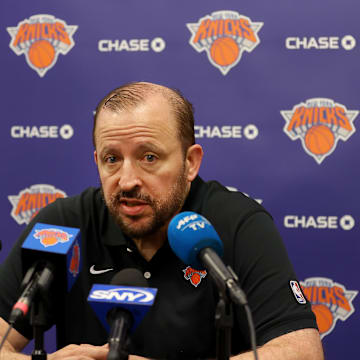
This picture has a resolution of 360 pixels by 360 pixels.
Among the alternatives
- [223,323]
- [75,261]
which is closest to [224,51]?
[75,261]

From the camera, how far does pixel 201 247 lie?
3.14ft

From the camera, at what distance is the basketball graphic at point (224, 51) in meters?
2.45

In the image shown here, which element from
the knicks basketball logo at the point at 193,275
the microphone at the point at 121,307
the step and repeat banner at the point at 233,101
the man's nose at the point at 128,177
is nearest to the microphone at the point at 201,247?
the microphone at the point at 121,307

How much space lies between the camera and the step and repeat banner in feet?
7.74

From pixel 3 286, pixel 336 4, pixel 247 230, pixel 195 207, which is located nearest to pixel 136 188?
pixel 195 207

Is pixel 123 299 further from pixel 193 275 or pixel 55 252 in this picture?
pixel 193 275

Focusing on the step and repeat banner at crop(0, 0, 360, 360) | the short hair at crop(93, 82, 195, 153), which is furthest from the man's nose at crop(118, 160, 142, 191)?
the step and repeat banner at crop(0, 0, 360, 360)

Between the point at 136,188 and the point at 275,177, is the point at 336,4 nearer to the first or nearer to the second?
the point at 275,177

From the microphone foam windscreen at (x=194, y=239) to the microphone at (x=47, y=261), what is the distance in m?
0.21

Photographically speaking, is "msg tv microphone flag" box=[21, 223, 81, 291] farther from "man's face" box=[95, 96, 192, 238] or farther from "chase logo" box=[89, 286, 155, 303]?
"man's face" box=[95, 96, 192, 238]

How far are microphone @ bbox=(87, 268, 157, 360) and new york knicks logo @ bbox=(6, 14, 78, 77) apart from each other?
6.35 feet

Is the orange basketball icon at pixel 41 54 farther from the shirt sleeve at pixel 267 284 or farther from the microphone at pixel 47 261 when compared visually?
the microphone at pixel 47 261

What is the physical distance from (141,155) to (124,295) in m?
0.67

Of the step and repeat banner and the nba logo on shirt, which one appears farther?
the step and repeat banner
